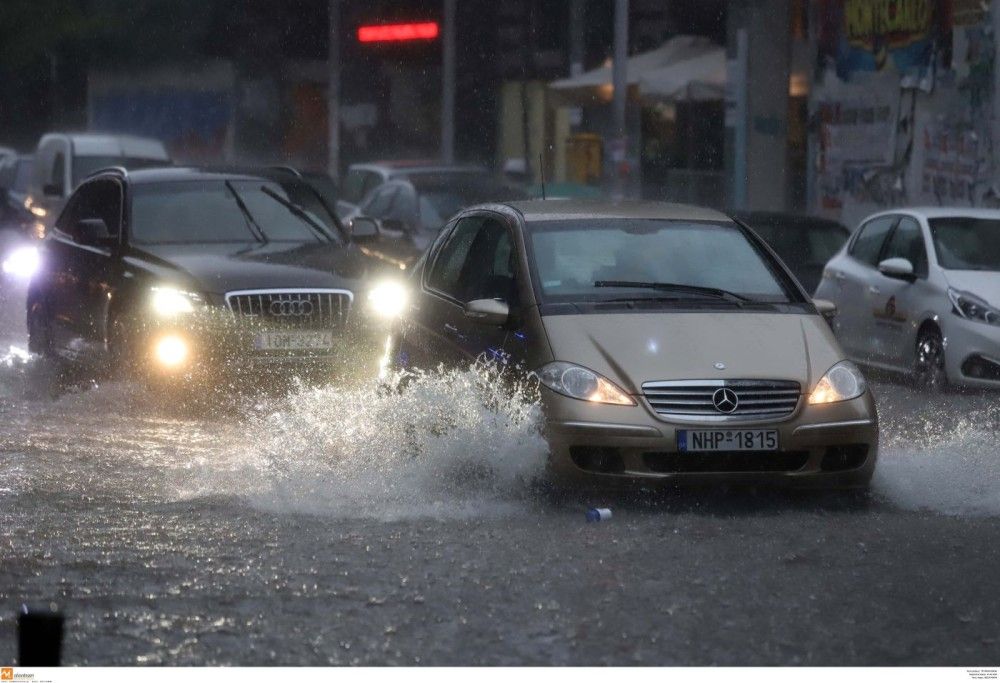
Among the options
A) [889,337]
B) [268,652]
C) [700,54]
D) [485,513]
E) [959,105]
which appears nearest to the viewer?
[268,652]

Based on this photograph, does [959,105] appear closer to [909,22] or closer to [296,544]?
[909,22]

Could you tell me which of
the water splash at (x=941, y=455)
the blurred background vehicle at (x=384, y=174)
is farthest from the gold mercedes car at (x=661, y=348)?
the blurred background vehicle at (x=384, y=174)

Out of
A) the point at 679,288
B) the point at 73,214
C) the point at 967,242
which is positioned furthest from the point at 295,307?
the point at 967,242

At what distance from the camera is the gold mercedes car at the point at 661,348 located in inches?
344

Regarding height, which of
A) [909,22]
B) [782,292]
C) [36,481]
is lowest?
[36,481]

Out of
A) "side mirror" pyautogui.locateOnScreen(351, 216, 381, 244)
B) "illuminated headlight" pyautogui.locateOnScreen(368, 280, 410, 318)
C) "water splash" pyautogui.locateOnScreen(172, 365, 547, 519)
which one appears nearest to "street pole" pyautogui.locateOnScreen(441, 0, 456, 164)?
"side mirror" pyautogui.locateOnScreen(351, 216, 381, 244)

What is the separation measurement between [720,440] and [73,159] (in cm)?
2298

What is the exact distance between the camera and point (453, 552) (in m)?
7.74

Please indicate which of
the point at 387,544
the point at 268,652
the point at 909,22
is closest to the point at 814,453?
the point at 387,544

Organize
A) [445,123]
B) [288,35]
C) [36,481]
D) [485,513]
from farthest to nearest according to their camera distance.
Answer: [288,35]
[445,123]
[36,481]
[485,513]

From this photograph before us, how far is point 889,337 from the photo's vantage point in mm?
15492

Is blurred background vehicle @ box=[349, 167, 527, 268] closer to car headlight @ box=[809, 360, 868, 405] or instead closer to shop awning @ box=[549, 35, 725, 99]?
→ car headlight @ box=[809, 360, 868, 405]

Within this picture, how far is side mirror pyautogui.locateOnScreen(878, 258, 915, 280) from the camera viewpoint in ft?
49.1

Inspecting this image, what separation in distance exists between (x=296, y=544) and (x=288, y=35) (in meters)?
51.3
